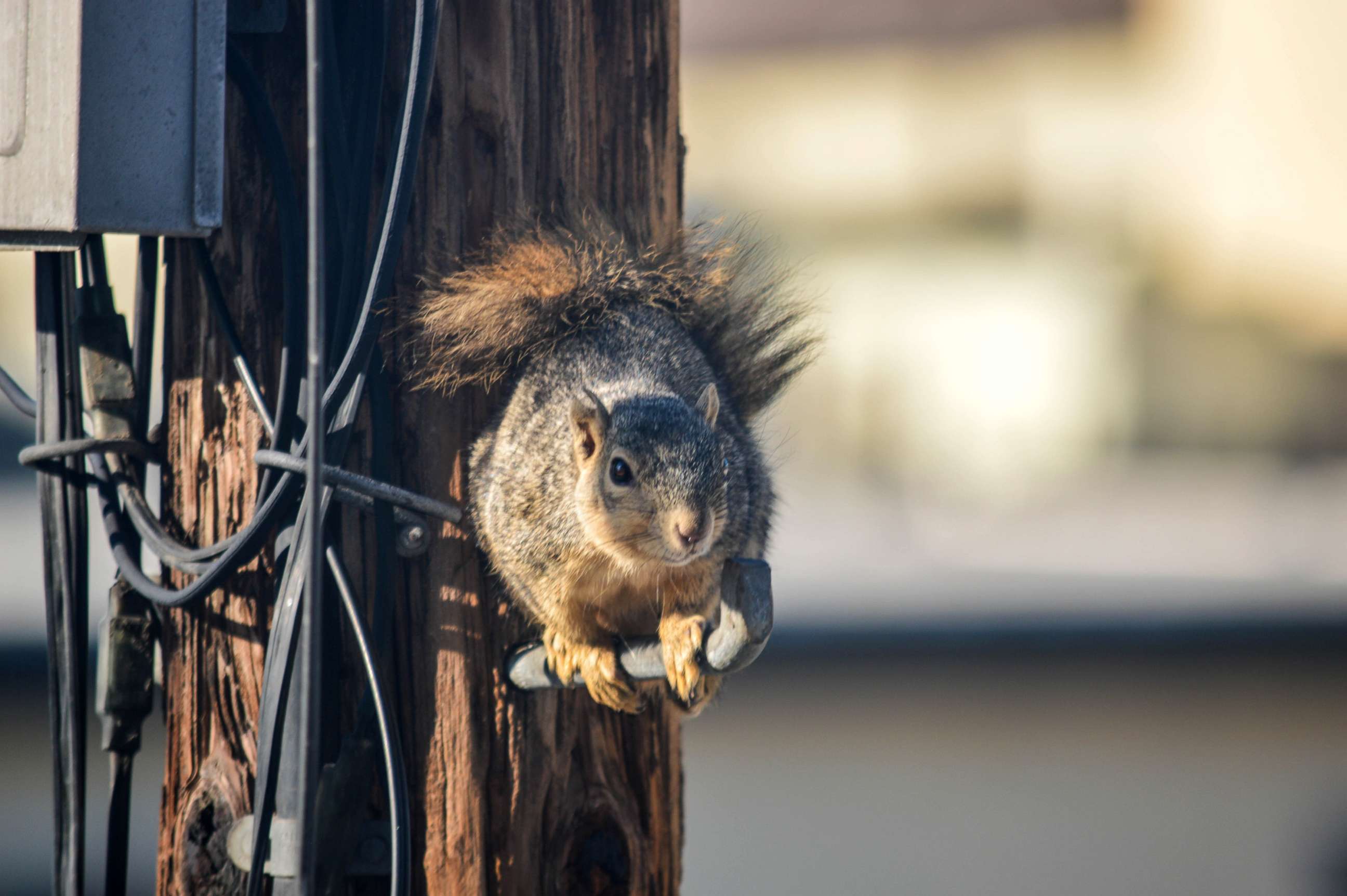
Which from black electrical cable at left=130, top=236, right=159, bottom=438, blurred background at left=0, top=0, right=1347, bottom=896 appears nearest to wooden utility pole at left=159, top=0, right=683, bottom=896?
black electrical cable at left=130, top=236, right=159, bottom=438

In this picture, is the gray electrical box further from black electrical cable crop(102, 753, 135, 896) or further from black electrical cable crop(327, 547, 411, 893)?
black electrical cable crop(102, 753, 135, 896)

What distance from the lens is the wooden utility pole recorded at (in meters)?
1.09

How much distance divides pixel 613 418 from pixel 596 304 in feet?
0.38

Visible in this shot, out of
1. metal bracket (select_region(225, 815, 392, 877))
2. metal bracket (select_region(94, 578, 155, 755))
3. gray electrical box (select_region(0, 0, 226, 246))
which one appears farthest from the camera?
metal bracket (select_region(94, 578, 155, 755))

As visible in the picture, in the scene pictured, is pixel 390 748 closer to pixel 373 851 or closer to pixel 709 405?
pixel 373 851

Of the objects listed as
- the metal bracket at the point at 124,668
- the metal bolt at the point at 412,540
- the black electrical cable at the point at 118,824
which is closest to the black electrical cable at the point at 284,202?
the metal bolt at the point at 412,540

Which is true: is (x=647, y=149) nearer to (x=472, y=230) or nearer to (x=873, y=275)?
(x=472, y=230)

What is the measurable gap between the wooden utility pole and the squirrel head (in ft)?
0.42

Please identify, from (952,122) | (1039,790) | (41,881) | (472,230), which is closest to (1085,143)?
(952,122)

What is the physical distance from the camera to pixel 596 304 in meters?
Result: 1.20

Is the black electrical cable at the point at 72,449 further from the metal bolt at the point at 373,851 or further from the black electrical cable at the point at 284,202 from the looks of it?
the metal bolt at the point at 373,851

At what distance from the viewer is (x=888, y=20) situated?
6809 mm

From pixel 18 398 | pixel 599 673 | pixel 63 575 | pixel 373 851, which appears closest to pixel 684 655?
pixel 599 673

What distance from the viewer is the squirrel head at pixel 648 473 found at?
118 centimetres
